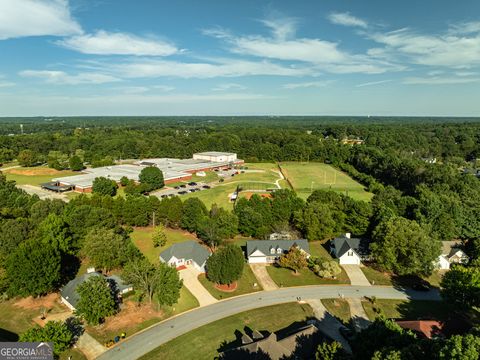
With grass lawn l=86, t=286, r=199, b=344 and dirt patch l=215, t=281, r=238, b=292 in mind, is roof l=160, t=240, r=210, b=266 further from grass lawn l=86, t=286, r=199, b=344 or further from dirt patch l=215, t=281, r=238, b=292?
grass lawn l=86, t=286, r=199, b=344

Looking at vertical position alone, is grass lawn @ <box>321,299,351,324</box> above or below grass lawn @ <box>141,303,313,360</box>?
below

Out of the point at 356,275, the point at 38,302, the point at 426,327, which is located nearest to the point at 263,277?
the point at 356,275

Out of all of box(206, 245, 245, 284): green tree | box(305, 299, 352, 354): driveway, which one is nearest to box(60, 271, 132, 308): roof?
box(206, 245, 245, 284): green tree

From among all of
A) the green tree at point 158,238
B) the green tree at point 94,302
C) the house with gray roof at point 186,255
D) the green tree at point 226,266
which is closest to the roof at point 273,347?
the green tree at point 226,266

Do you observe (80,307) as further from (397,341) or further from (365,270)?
(365,270)

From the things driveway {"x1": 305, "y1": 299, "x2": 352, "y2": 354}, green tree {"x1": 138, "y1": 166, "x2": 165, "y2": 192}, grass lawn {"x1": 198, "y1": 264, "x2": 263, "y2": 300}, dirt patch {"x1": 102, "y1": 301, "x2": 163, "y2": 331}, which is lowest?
driveway {"x1": 305, "y1": 299, "x2": 352, "y2": 354}

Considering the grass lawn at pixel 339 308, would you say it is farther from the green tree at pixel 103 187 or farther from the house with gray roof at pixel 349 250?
the green tree at pixel 103 187

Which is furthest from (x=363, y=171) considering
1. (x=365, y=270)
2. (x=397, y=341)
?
(x=397, y=341)
